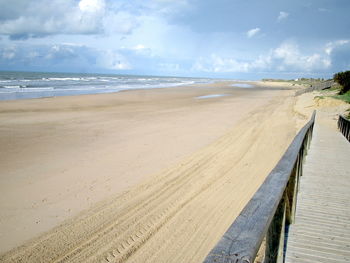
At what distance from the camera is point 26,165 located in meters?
8.11

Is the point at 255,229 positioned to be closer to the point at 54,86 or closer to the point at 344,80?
the point at 344,80

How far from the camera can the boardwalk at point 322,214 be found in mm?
3150

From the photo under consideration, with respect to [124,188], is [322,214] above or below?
above

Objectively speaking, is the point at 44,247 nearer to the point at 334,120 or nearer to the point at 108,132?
the point at 108,132

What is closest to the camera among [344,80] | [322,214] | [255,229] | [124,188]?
[255,229]

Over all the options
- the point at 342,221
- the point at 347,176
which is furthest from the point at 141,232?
the point at 347,176

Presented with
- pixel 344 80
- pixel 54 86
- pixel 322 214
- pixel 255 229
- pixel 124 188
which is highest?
pixel 344 80

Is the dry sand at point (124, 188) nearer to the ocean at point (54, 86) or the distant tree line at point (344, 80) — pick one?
the distant tree line at point (344, 80)

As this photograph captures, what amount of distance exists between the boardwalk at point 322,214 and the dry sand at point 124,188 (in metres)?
1.30

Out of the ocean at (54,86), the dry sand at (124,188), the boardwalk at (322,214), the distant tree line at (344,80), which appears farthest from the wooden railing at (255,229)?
the distant tree line at (344,80)

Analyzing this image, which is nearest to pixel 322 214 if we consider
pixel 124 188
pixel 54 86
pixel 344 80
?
pixel 124 188

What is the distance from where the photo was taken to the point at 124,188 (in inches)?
261

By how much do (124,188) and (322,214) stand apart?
4240 mm

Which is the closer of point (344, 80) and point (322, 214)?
point (322, 214)
